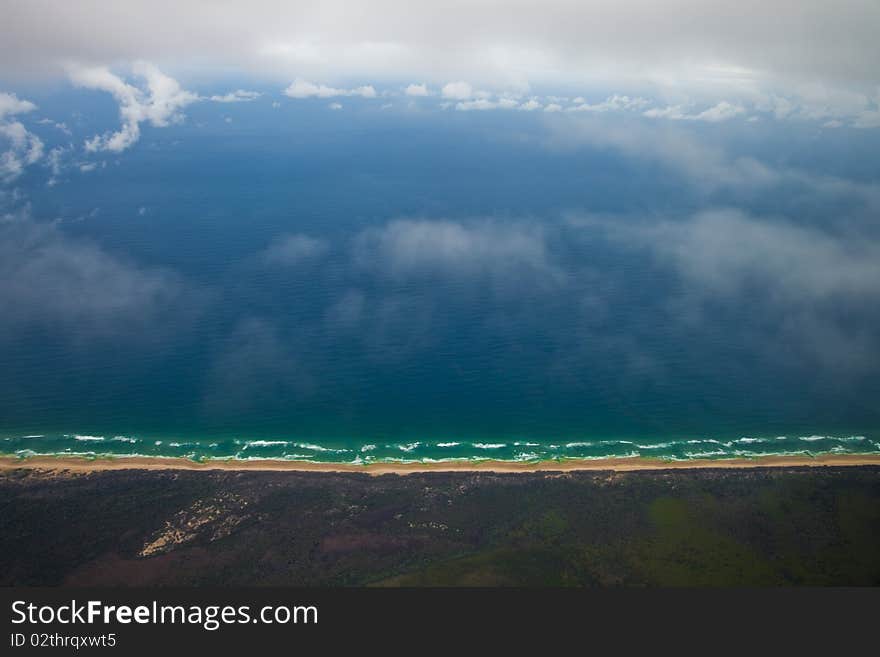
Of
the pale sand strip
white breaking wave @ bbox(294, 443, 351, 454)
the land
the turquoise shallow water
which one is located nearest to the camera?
the land

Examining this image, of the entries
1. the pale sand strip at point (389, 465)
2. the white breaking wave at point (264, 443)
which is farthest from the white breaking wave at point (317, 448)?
the pale sand strip at point (389, 465)

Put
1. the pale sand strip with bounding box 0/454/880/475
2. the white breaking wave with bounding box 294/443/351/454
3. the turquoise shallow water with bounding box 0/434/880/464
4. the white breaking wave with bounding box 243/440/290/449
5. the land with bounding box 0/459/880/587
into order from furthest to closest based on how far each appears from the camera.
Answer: the white breaking wave with bounding box 243/440/290/449
the white breaking wave with bounding box 294/443/351/454
the turquoise shallow water with bounding box 0/434/880/464
the pale sand strip with bounding box 0/454/880/475
the land with bounding box 0/459/880/587

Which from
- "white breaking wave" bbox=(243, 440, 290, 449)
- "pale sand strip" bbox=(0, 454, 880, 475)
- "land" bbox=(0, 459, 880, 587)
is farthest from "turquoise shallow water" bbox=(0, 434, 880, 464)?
"land" bbox=(0, 459, 880, 587)

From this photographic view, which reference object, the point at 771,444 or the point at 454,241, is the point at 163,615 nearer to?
the point at 771,444

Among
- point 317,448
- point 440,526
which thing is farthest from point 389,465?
point 440,526

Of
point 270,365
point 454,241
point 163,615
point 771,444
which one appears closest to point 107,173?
point 454,241

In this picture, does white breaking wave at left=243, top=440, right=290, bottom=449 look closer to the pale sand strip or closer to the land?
the pale sand strip
